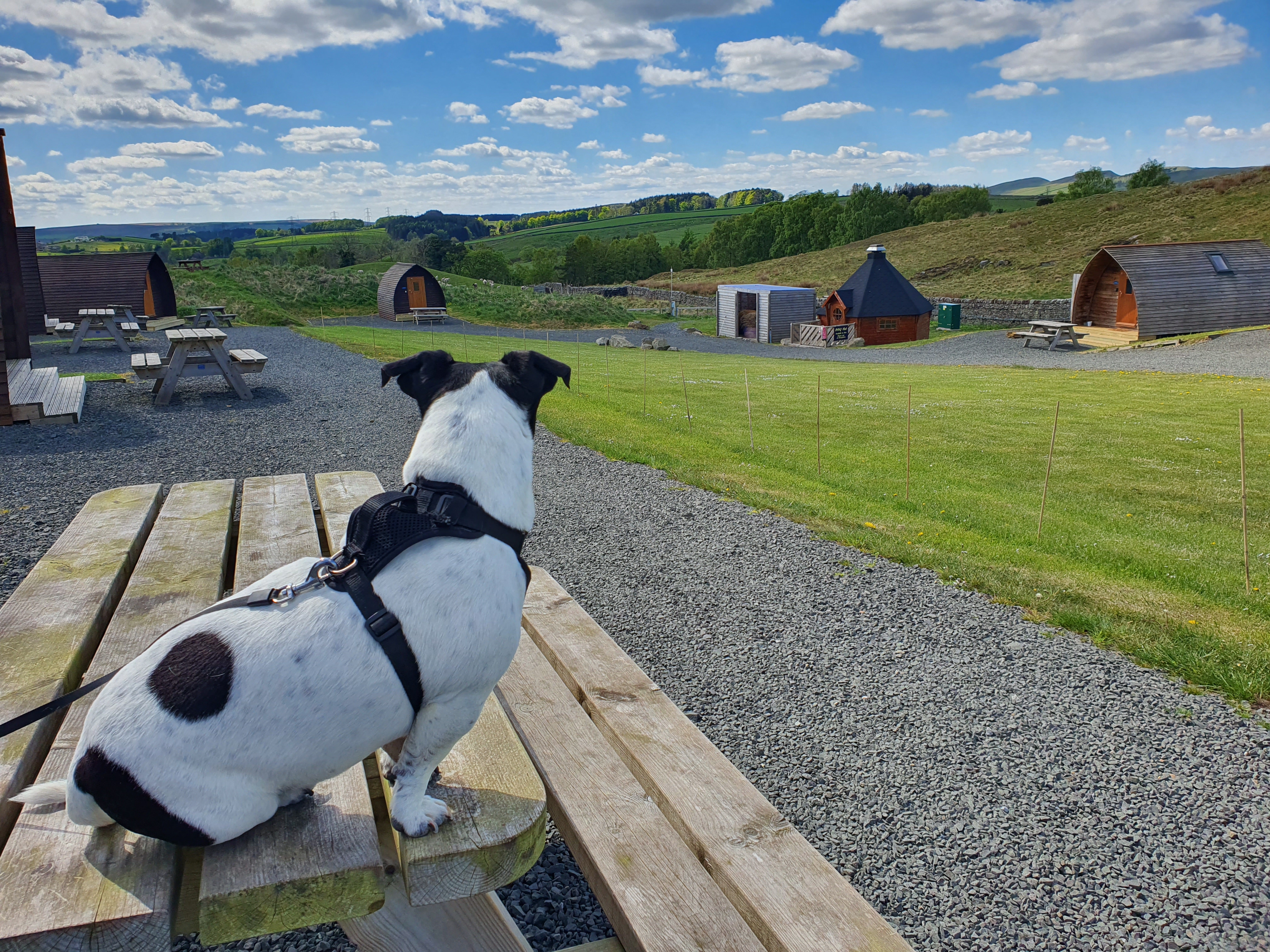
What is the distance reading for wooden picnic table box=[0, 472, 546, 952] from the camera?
1.78 metres

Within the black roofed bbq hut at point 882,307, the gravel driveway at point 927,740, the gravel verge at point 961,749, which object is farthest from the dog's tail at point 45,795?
the black roofed bbq hut at point 882,307

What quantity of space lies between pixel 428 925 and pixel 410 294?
54.7 metres

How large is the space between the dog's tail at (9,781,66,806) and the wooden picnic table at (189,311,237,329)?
126 feet

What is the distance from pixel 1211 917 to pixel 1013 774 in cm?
95

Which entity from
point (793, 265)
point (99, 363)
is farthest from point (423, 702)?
point (793, 265)

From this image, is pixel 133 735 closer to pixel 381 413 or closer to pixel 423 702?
pixel 423 702

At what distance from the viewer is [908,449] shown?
10.7 m

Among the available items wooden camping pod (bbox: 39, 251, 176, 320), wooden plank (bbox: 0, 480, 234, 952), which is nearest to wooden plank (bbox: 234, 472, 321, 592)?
wooden plank (bbox: 0, 480, 234, 952)

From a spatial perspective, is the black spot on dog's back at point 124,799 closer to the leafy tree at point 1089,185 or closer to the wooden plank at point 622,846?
the wooden plank at point 622,846

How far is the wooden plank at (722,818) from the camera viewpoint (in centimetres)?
208

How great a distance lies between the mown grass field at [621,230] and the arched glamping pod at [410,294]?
109148mm

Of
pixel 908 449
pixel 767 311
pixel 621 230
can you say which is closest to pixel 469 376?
pixel 908 449

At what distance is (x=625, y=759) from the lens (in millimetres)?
2838

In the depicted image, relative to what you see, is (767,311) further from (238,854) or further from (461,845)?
(238,854)
